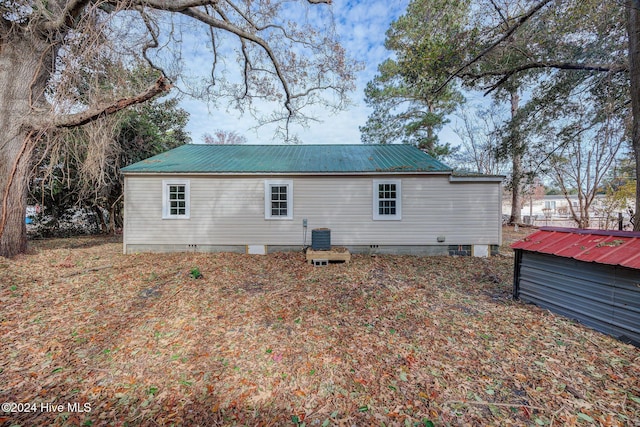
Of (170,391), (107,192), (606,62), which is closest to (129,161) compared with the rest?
(107,192)

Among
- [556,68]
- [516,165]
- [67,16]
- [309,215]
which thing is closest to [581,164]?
[516,165]

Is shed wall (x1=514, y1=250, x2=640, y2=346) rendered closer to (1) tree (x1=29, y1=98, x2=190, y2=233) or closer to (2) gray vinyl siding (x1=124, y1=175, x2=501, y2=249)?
(2) gray vinyl siding (x1=124, y1=175, x2=501, y2=249)

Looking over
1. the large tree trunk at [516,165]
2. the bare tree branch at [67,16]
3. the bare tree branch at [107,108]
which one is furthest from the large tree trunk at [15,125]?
the large tree trunk at [516,165]

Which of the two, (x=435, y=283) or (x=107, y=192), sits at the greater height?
(x=107, y=192)

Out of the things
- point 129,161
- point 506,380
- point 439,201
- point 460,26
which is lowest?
point 506,380

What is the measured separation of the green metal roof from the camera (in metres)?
8.29

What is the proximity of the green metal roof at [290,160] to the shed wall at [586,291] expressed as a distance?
454 cm

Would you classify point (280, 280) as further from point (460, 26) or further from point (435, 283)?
point (460, 26)

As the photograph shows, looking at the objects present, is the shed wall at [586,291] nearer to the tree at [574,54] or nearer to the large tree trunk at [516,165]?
the tree at [574,54]

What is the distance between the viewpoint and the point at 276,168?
8516 mm

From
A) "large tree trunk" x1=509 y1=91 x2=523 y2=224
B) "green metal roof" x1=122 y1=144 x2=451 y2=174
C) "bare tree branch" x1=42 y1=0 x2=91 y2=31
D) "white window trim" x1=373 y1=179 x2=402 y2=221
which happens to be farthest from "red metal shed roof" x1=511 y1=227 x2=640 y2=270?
"bare tree branch" x1=42 y1=0 x2=91 y2=31

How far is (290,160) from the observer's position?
9469mm

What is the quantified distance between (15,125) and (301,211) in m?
7.55

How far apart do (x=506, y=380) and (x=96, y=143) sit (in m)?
8.11
